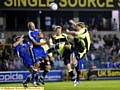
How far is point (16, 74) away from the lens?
23922 millimetres

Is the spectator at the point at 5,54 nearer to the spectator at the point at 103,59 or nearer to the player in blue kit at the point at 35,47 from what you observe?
the spectator at the point at 103,59

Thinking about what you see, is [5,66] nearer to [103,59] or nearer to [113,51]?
[103,59]

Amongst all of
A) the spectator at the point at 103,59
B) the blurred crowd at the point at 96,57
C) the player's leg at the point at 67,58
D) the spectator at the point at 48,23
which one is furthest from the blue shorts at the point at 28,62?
the spectator at the point at 48,23

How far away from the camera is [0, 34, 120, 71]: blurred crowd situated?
26.6 metres

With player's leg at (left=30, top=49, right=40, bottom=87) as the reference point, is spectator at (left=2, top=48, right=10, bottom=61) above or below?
below

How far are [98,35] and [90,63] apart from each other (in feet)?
13.2

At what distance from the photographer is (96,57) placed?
1126 inches

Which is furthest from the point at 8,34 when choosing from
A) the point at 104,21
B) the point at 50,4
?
the point at 104,21

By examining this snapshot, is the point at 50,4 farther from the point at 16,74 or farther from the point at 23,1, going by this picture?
the point at 16,74

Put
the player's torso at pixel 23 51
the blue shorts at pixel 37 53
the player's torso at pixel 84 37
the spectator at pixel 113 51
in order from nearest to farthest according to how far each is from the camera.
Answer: the blue shorts at pixel 37 53, the player's torso at pixel 84 37, the player's torso at pixel 23 51, the spectator at pixel 113 51

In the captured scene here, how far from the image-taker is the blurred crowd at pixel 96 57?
26578mm

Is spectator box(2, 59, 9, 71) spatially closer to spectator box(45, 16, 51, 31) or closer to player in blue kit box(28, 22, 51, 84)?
spectator box(45, 16, 51, 31)

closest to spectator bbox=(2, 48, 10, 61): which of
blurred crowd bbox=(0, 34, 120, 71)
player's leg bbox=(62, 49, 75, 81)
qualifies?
blurred crowd bbox=(0, 34, 120, 71)

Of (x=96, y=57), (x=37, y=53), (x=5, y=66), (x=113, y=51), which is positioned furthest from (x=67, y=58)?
(x=113, y=51)
